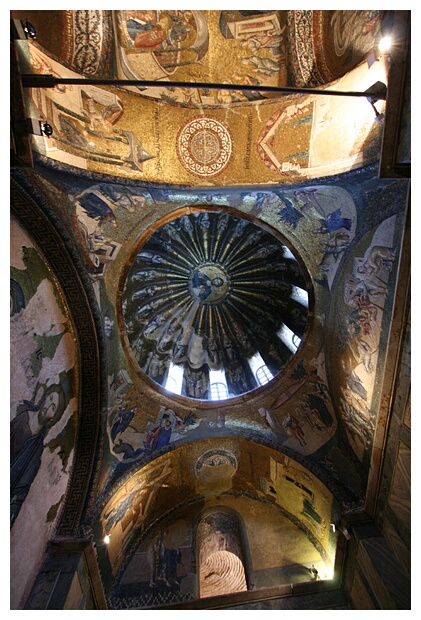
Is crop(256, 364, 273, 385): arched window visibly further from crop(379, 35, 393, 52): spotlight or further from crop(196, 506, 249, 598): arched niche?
crop(379, 35, 393, 52): spotlight

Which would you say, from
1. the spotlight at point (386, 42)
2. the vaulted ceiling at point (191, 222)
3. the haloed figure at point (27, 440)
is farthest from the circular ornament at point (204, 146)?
the haloed figure at point (27, 440)

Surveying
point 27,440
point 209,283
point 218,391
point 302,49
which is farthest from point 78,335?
point 302,49

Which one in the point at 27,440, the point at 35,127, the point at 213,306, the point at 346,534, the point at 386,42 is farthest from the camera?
the point at 213,306

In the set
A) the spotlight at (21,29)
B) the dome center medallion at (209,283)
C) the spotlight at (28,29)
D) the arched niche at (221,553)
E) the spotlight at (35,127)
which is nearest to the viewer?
the spotlight at (21,29)

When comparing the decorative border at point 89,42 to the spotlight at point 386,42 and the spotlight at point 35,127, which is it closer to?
the spotlight at point 35,127

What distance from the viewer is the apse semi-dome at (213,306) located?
37.0ft

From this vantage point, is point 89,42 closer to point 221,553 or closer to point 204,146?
point 204,146

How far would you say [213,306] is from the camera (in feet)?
42.7

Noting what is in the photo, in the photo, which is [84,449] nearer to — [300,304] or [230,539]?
[230,539]

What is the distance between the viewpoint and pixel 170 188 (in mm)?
8586

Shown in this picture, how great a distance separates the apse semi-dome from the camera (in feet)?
37.0

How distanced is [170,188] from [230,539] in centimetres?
942

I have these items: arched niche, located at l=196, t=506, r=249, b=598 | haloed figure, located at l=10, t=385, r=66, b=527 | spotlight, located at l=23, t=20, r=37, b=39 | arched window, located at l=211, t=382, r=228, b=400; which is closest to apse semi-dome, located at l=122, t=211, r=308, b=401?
arched window, located at l=211, t=382, r=228, b=400

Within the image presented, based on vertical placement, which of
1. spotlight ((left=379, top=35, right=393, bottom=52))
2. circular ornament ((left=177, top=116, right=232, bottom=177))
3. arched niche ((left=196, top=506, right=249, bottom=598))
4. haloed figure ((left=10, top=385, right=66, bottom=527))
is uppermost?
circular ornament ((left=177, top=116, right=232, bottom=177))
